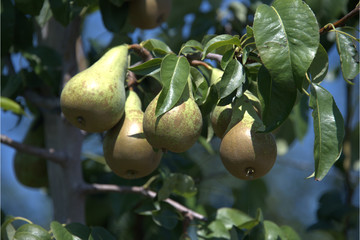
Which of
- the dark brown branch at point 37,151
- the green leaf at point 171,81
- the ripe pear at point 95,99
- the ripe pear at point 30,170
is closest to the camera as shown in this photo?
the green leaf at point 171,81

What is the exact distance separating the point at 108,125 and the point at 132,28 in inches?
32.1

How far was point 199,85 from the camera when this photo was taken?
4.55 ft

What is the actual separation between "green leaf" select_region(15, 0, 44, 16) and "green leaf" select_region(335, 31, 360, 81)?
41.6 inches

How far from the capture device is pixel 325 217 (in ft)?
8.44

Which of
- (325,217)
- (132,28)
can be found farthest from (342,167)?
(132,28)

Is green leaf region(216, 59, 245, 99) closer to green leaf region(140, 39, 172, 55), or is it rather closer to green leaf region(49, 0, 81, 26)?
green leaf region(140, 39, 172, 55)

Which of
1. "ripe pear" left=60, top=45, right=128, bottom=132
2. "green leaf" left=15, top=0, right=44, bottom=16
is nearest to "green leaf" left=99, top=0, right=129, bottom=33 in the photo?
"green leaf" left=15, top=0, right=44, bottom=16

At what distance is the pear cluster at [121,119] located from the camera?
1.29 m

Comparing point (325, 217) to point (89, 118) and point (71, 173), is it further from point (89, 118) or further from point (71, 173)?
point (89, 118)

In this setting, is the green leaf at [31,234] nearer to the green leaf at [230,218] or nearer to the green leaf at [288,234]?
the green leaf at [230,218]

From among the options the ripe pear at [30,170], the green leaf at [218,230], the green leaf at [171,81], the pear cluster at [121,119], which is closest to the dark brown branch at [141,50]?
the pear cluster at [121,119]

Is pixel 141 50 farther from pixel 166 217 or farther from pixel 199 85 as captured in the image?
pixel 166 217

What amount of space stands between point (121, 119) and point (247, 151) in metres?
0.40

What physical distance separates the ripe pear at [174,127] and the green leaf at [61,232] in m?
0.38
